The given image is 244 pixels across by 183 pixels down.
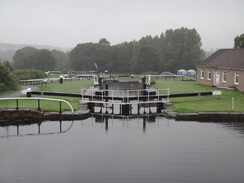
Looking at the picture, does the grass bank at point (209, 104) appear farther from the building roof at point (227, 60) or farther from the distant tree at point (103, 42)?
the distant tree at point (103, 42)

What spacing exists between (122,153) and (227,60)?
25544mm

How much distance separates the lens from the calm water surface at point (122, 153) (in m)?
10.5

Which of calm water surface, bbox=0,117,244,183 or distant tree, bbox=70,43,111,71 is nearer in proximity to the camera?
calm water surface, bbox=0,117,244,183

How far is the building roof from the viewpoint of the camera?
31.5 m

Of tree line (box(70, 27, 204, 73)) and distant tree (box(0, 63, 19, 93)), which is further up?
tree line (box(70, 27, 204, 73))

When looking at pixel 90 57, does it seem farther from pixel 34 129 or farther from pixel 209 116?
pixel 34 129

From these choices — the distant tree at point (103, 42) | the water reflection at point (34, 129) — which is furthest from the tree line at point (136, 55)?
the water reflection at point (34, 129)

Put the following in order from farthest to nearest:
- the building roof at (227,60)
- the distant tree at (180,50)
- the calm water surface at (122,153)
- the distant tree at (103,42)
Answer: the distant tree at (103,42) → the distant tree at (180,50) → the building roof at (227,60) → the calm water surface at (122,153)

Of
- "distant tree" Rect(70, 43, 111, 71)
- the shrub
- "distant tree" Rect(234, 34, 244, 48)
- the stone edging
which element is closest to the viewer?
the stone edging

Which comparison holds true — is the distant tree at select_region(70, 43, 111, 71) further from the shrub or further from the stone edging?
the stone edging

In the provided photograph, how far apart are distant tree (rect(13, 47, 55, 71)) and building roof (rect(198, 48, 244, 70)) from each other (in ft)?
157

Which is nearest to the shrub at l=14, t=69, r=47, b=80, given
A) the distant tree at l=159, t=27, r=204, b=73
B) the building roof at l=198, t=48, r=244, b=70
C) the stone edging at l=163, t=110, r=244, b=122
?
the building roof at l=198, t=48, r=244, b=70

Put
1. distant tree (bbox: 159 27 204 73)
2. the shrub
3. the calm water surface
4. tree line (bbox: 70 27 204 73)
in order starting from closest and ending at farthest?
the calm water surface → the shrub → distant tree (bbox: 159 27 204 73) → tree line (bbox: 70 27 204 73)

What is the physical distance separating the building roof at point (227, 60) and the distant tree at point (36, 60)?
47.9 metres
